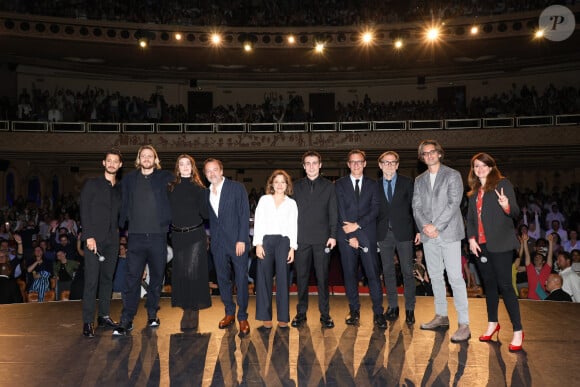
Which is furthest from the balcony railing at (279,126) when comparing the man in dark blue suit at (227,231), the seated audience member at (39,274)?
the man in dark blue suit at (227,231)

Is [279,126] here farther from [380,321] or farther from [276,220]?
[380,321]

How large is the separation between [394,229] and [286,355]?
193 cm

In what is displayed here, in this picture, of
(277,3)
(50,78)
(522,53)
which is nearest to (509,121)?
Answer: (522,53)

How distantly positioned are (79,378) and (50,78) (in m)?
20.8

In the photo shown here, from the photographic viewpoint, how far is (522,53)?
20.5 meters

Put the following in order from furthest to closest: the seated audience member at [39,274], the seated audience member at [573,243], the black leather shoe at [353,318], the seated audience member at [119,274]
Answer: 1. the seated audience member at [573,243]
2. the seated audience member at [39,274]
3. the seated audience member at [119,274]
4. the black leather shoe at [353,318]

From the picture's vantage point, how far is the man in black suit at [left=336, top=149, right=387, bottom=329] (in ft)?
18.4

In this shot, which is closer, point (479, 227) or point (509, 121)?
point (479, 227)

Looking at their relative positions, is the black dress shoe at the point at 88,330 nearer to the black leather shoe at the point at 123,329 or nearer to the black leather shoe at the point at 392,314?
the black leather shoe at the point at 123,329

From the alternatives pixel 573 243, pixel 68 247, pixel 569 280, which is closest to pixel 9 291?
pixel 68 247

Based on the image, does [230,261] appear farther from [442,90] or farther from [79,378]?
[442,90]

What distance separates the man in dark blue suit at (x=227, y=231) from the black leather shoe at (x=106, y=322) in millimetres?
1074

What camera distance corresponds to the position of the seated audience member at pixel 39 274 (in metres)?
8.46

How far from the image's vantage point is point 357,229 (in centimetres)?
560
